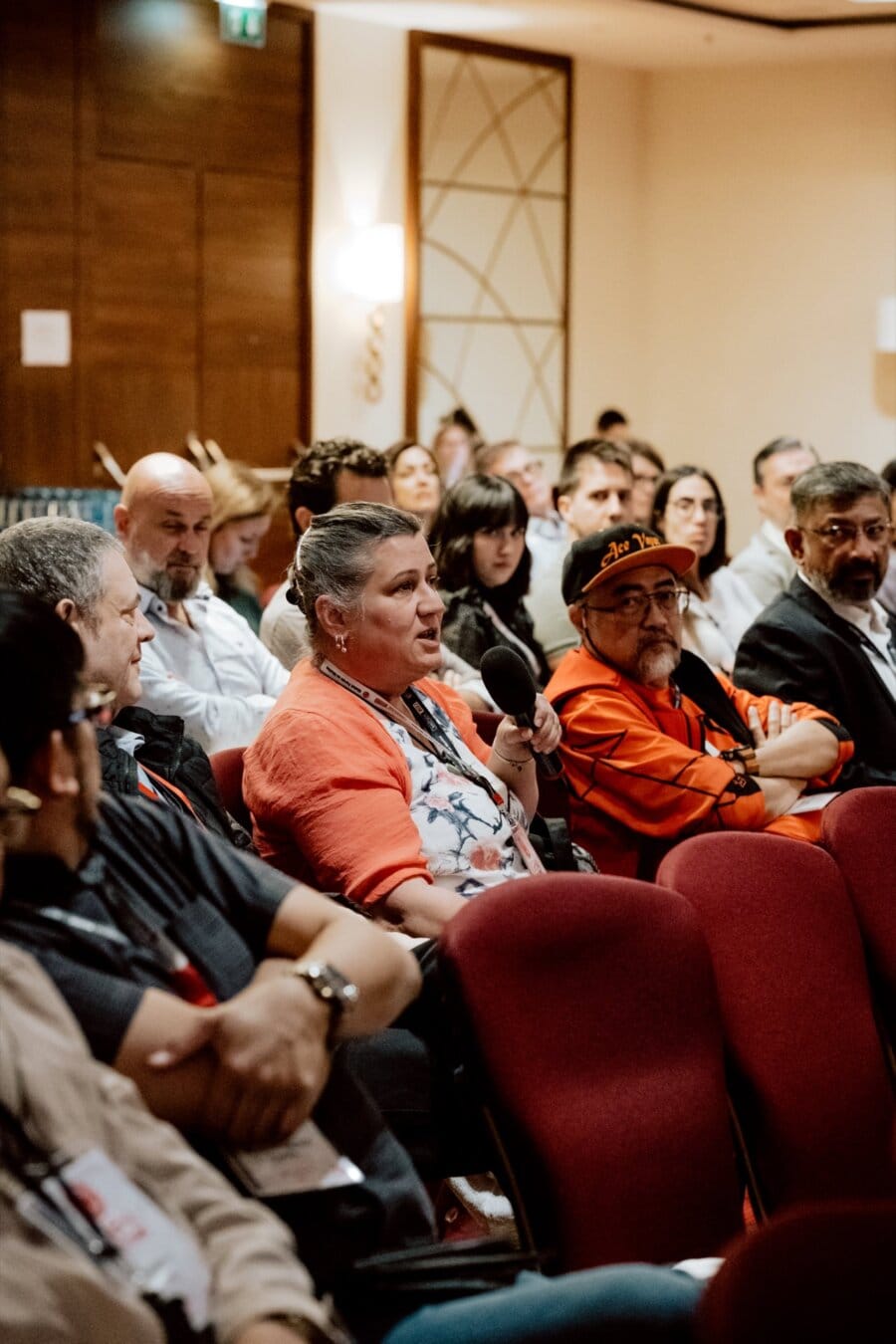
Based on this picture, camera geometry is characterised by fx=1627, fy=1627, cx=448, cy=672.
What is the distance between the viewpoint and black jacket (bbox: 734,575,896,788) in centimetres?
377

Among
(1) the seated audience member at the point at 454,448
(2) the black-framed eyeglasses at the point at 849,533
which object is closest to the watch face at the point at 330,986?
(2) the black-framed eyeglasses at the point at 849,533

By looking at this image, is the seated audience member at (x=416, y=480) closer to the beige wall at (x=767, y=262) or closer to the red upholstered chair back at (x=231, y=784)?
the red upholstered chair back at (x=231, y=784)

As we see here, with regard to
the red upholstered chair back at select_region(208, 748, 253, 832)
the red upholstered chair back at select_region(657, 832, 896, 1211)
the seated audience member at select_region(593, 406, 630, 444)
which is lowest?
the red upholstered chair back at select_region(657, 832, 896, 1211)

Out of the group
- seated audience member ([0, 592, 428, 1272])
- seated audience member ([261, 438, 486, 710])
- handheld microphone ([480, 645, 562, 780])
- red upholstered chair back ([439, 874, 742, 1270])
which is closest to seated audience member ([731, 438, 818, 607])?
seated audience member ([261, 438, 486, 710])

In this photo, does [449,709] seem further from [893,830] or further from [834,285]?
[834,285]

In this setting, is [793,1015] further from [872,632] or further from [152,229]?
[152,229]

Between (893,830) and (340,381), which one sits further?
(340,381)

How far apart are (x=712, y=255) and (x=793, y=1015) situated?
7939 mm

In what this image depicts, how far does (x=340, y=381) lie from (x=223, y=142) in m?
1.30

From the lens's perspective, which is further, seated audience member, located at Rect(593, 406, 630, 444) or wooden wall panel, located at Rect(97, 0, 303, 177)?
seated audience member, located at Rect(593, 406, 630, 444)

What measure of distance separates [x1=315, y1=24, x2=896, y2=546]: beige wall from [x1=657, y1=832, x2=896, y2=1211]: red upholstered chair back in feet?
20.2

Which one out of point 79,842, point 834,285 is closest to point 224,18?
point 834,285

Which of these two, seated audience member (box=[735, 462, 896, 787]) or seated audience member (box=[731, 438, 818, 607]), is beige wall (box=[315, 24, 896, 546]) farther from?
seated audience member (box=[735, 462, 896, 787])

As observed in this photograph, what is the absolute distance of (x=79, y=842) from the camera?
166 centimetres
